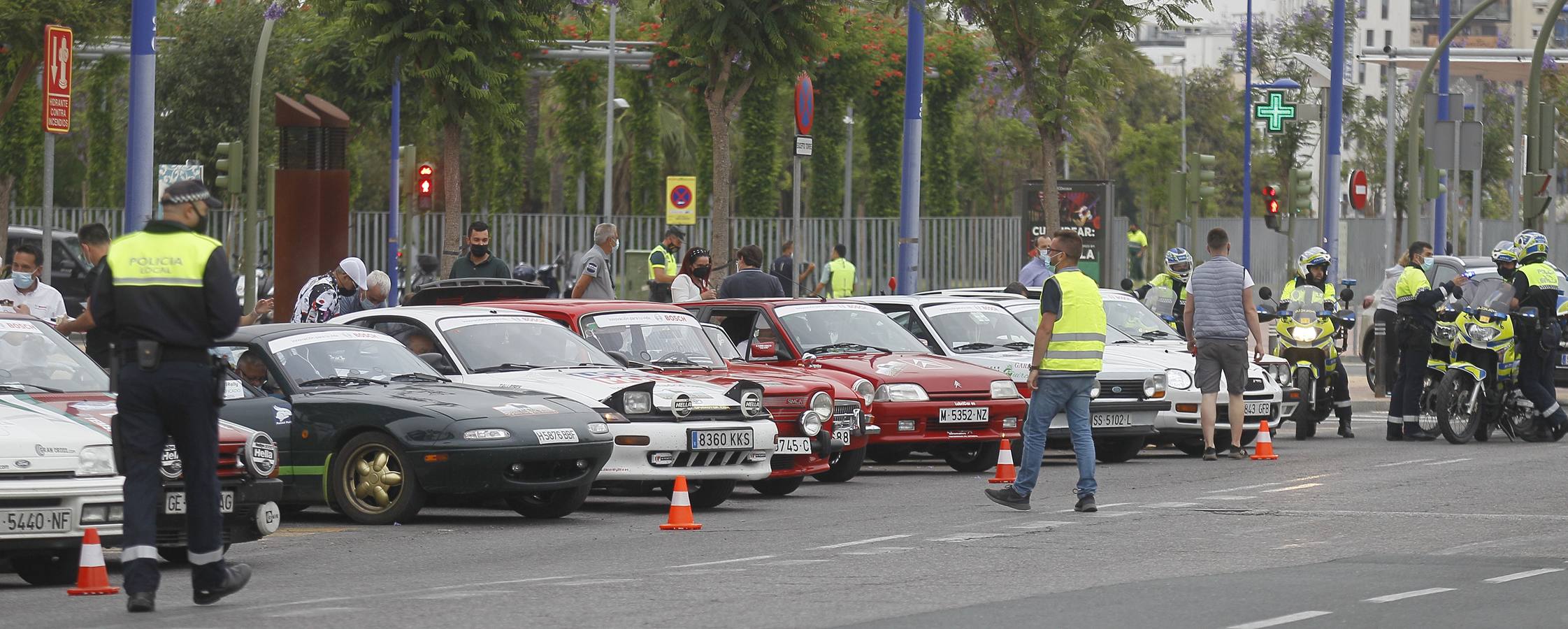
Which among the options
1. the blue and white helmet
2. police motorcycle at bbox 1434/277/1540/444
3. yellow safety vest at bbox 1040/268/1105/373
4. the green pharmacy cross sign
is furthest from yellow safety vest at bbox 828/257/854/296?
yellow safety vest at bbox 1040/268/1105/373

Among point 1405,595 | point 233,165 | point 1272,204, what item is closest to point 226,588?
point 1405,595

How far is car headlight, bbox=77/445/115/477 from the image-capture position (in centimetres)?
959

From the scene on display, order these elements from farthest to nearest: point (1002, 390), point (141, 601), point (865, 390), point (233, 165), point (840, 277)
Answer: point (840, 277) → point (233, 165) → point (1002, 390) → point (865, 390) → point (141, 601)

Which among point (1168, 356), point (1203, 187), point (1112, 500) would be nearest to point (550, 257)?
point (1203, 187)

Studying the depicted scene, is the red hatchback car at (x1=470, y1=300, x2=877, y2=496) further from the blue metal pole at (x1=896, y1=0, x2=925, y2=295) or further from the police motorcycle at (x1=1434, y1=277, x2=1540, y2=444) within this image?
the blue metal pole at (x1=896, y1=0, x2=925, y2=295)

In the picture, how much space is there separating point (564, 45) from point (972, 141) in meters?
32.1

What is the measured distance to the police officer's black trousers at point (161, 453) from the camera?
8.48m

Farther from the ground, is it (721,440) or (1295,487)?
(721,440)

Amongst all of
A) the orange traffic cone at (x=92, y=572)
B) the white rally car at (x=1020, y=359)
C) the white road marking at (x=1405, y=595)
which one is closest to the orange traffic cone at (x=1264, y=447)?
the white rally car at (x=1020, y=359)

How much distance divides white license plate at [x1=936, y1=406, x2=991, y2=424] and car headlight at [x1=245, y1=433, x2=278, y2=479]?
6502 mm

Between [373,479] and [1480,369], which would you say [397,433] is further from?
[1480,369]

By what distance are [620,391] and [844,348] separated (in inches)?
145

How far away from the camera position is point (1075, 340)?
1329cm

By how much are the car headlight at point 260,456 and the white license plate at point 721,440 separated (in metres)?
3.38
